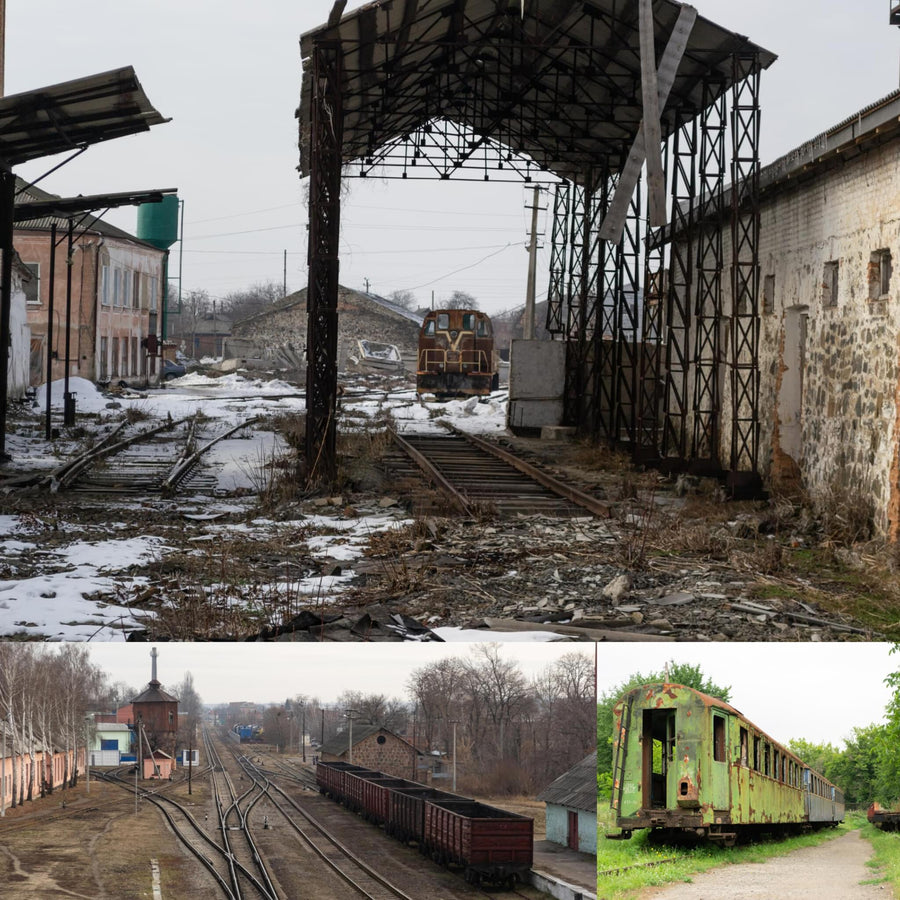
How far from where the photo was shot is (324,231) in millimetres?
17891

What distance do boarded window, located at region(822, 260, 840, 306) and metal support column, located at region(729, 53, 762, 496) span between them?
1.37 m

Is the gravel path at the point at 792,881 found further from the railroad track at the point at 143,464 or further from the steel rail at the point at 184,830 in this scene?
the railroad track at the point at 143,464

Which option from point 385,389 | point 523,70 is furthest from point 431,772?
point 385,389

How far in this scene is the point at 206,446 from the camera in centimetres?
2228

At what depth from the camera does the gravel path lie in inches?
186

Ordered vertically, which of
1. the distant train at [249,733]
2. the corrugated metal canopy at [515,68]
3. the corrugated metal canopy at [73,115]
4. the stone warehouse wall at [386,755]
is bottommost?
the stone warehouse wall at [386,755]

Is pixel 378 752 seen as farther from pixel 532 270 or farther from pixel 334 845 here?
pixel 532 270

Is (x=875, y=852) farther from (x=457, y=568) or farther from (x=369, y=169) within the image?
(x=369, y=169)

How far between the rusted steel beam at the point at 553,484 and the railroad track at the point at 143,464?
4.90 metres

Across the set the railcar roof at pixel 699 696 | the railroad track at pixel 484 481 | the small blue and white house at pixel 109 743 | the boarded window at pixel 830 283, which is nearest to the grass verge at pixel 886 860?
the railcar roof at pixel 699 696

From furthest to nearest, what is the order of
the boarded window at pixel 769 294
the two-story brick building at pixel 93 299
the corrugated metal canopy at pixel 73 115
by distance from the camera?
the two-story brick building at pixel 93 299 → the boarded window at pixel 769 294 → the corrugated metal canopy at pixel 73 115

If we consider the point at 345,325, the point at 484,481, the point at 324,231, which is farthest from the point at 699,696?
the point at 345,325

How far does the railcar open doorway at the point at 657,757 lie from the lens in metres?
5.57

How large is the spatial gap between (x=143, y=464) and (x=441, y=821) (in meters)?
16.4
